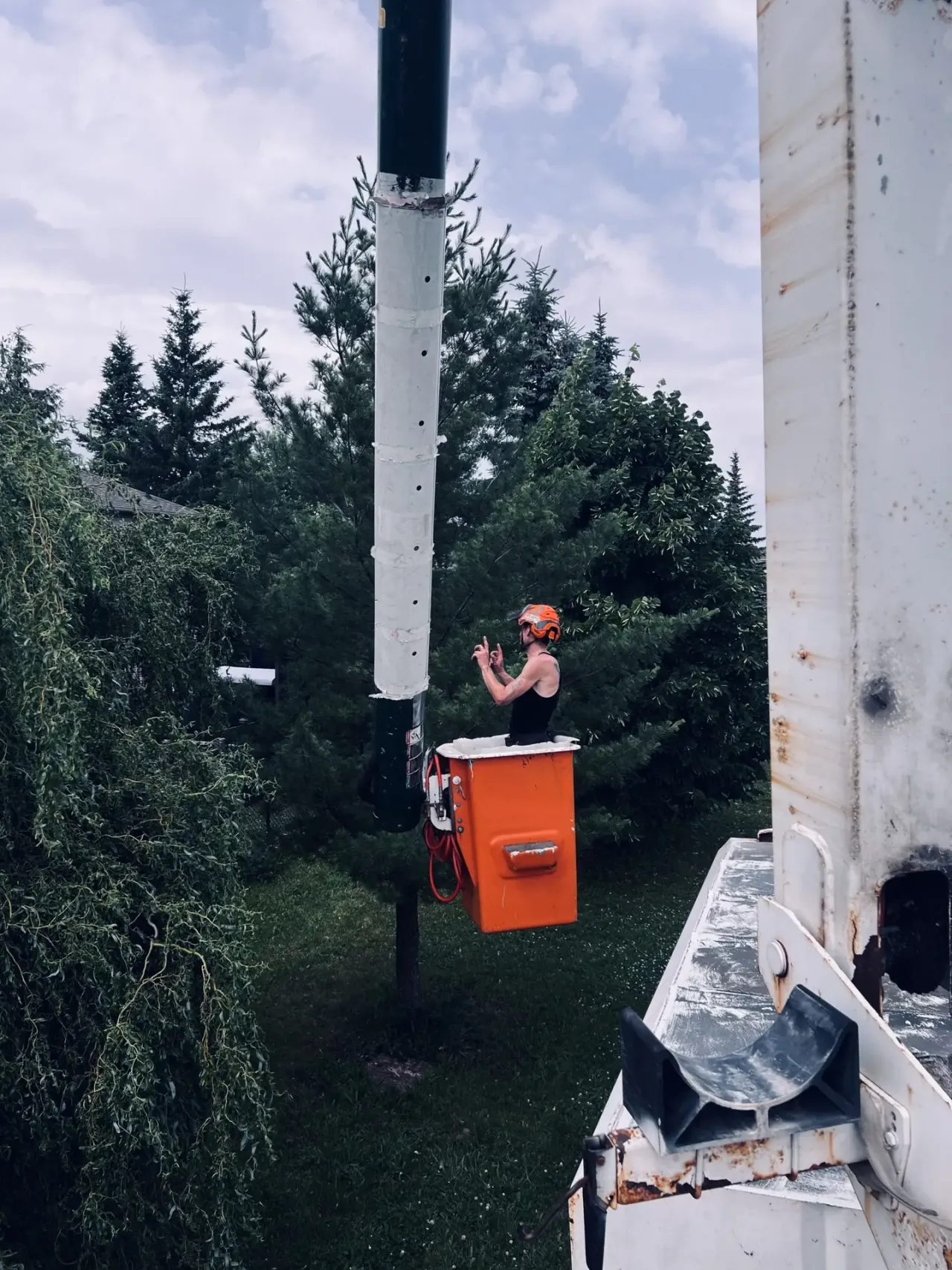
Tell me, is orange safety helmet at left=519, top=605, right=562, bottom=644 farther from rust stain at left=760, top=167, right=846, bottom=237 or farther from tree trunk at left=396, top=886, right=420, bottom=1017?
tree trunk at left=396, top=886, right=420, bottom=1017

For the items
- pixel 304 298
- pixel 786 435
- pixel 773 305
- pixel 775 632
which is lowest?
pixel 775 632

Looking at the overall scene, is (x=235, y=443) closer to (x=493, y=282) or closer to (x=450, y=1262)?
(x=493, y=282)

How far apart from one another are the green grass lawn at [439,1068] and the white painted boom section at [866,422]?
557 cm

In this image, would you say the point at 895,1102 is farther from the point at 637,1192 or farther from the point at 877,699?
the point at 877,699

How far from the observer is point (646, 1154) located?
1.71m

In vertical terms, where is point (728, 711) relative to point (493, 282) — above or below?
below

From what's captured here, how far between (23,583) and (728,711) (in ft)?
36.9

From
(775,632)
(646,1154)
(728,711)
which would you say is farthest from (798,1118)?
(728,711)

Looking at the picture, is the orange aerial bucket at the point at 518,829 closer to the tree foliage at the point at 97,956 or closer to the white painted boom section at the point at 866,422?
the tree foliage at the point at 97,956

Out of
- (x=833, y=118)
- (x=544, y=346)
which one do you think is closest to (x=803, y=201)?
(x=833, y=118)

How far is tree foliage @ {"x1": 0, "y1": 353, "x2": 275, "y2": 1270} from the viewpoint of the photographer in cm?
431

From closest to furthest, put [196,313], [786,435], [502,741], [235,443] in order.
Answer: [786,435] → [502,741] → [235,443] → [196,313]

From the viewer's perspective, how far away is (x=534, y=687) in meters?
4.91

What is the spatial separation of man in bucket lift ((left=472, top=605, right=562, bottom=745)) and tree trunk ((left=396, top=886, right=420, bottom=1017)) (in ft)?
15.0
